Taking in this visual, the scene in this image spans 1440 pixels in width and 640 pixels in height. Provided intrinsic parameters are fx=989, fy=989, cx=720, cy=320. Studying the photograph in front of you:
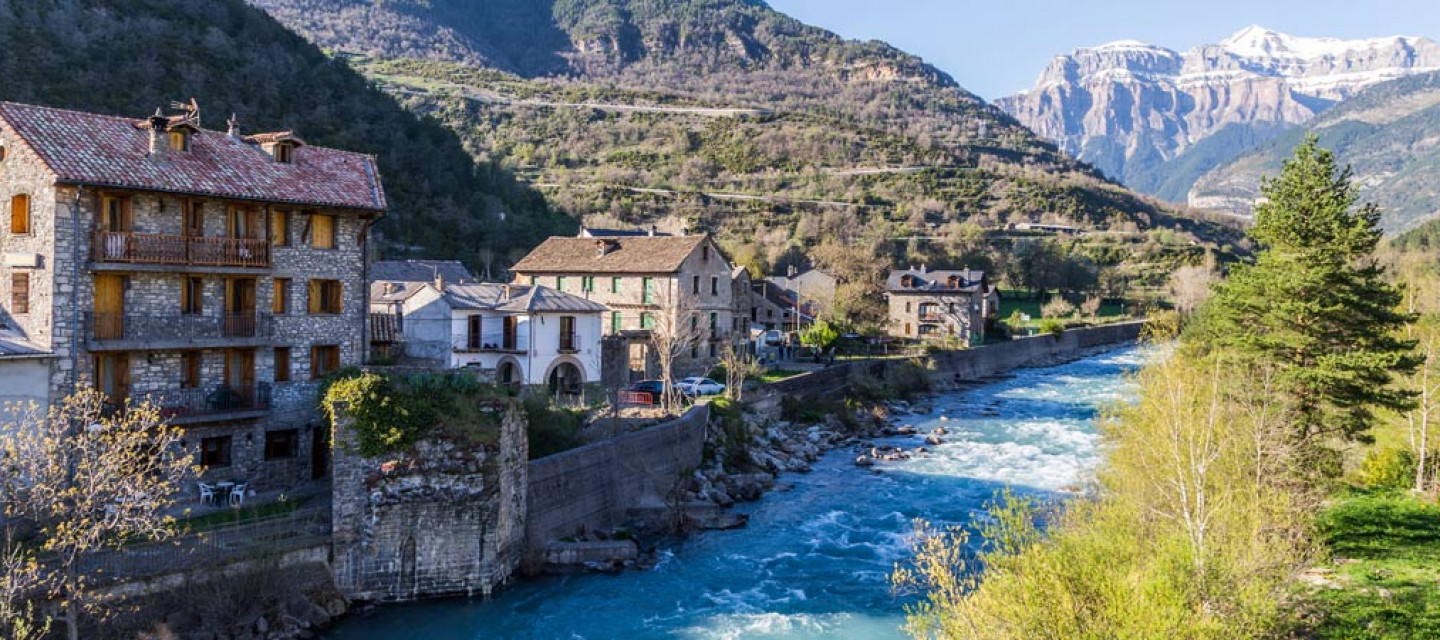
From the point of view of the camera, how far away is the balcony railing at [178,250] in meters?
24.2

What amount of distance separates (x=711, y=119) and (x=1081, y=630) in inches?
5650

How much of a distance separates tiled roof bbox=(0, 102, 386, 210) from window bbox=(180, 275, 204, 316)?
2471 mm

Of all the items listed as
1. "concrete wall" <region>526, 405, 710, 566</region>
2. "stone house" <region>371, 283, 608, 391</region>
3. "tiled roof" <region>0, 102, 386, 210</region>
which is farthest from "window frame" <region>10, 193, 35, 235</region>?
"stone house" <region>371, 283, 608, 391</region>

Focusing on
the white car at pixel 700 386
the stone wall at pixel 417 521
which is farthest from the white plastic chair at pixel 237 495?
the white car at pixel 700 386

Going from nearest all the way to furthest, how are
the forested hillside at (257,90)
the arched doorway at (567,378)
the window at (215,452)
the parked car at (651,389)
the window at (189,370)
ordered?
1. the window at (189,370)
2. the window at (215,452)
3. the parked car at (651,389)
4. the arched doorway at (567,378)
5. the forested hillside at (257,90)

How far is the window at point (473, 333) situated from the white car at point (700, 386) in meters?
9.18

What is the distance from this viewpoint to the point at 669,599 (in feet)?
85.4

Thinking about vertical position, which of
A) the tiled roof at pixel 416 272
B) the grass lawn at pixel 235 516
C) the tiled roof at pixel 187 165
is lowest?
the grass lawn at pixel 235 516

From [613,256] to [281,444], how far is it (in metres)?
27.6

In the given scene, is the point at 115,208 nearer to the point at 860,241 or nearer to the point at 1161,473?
the point at 1161,473

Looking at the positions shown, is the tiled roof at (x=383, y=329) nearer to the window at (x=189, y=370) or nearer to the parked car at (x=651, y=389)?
the window at (x=189, y=370)

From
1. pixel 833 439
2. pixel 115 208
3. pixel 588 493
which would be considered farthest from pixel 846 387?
pixel 115 208

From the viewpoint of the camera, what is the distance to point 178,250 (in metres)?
25.5

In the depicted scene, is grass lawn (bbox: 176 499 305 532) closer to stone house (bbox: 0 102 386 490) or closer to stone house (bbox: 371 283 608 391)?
stone house (bbox: 0 102 386 490)
